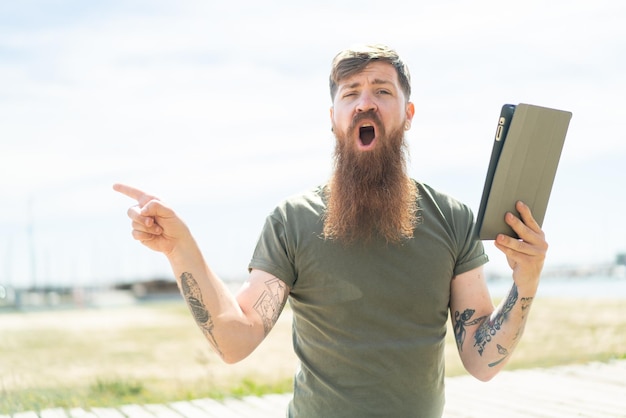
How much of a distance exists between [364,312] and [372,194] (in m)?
0.55

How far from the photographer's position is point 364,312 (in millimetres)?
2633

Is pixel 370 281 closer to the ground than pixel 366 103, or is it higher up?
closer to the ground

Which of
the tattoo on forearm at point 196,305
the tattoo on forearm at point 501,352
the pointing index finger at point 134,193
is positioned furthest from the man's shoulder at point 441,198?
the pointing index finger at point 134,193

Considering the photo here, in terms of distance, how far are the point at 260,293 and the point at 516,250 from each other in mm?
943

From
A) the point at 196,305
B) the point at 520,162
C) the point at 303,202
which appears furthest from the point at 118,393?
the point at 520,162

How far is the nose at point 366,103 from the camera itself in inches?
110

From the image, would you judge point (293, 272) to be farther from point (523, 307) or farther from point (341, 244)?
point (523, 307)

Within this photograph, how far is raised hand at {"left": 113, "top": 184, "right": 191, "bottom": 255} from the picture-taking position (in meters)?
2.21

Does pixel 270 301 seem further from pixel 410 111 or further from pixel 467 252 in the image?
pixel 410 111

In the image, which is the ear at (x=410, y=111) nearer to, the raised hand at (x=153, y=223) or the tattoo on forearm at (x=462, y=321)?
the tattoo on forearm at (x=462, y=321)

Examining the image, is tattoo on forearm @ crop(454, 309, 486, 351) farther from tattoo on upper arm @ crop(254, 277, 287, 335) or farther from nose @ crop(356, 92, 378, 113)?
nose @ crop(356, 92, 378, 113)

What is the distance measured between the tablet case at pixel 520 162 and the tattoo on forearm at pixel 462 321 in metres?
0.46

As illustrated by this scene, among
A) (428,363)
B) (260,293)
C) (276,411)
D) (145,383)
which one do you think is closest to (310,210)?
(260,293)

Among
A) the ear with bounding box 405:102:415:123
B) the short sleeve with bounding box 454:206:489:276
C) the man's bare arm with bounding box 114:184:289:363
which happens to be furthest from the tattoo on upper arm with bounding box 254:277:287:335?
the ear with bounding box 405:102:415:123
